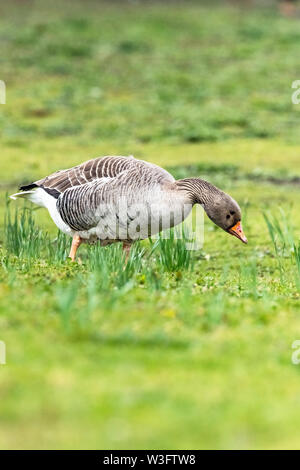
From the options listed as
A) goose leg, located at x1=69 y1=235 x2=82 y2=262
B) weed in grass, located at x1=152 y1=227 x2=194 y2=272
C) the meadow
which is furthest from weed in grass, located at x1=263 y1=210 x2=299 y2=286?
goose leg, located at x1=69 y1=235 x2=82 y2=262

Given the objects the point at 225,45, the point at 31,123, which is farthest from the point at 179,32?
the point at 31,123

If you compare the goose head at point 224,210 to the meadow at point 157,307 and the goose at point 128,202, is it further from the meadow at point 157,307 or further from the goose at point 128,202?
the meadow at point 157,307

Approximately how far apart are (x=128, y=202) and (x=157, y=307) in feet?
6.51

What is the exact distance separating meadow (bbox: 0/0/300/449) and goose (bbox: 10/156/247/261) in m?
0.23

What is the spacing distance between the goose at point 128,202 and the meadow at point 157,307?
232 millimetres

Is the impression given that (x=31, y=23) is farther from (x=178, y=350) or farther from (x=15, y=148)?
(x=178, y=350)

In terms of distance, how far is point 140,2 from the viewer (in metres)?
31.6

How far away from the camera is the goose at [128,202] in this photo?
25.6ft

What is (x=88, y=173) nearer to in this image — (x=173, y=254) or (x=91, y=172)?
(x=91, y=172)

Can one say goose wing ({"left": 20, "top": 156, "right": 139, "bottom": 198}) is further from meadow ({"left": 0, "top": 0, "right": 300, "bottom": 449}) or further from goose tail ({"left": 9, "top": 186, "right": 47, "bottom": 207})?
meadow ({"left": 0, "top": 0, "right": 300, "bottom": 449})

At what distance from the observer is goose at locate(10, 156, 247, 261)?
782 cm

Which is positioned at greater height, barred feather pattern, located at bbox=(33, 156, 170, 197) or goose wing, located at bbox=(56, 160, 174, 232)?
barred feather pattern, located at bbox=(33, 156, 170, 197)

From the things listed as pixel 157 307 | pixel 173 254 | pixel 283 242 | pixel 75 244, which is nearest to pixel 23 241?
pixel 75 244

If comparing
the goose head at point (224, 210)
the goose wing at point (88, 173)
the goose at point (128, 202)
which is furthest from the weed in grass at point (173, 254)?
Result: the goose wing at point (88, 173)
